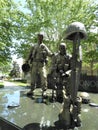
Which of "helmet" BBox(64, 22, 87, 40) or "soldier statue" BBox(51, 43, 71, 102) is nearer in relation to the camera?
"helmet" BBox(64, 22, 87, 40)

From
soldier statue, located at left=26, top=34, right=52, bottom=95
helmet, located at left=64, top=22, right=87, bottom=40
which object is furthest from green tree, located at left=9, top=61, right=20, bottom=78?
helmet, located at left=64, top=22, right=87, bottom=40

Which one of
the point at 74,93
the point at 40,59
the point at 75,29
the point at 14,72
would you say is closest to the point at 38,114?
the point at 74,93

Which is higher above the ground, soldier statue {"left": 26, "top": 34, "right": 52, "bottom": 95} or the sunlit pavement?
soldier statue {"left": 26, "top": 34, "right": 52, "bottom": 95}

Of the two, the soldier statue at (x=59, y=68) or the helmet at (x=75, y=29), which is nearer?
the helmet at (x=75, y=29)

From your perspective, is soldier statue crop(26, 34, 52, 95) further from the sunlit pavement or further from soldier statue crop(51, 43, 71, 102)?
the sunlit pavement

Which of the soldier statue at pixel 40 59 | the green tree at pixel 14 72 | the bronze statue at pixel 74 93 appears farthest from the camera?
the green tree at pixel 14 72

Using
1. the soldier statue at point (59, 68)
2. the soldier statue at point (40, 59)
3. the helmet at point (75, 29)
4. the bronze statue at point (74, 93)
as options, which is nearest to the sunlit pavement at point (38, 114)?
the bronze statue at point (74, 93)

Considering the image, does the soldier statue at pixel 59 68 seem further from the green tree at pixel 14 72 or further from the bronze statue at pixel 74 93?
the green tree at pixel 14 72

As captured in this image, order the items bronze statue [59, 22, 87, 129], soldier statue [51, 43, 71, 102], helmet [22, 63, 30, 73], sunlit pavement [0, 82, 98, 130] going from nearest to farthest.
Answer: bronze statue [59, 22, 87, 129] → sunlit pavement [0, 82, 98, 130] → soldier statue [51, 43, 71, 102] → helmet [22, 63, 30, 73]

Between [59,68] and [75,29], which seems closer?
[75,29]

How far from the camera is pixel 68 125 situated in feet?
15.3

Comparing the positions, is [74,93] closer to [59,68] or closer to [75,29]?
[75,29]

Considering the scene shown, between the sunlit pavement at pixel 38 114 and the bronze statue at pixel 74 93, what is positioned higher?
the bronze statue at pixel 74 93

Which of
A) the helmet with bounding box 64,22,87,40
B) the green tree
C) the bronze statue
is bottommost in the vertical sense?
the bronze statue
